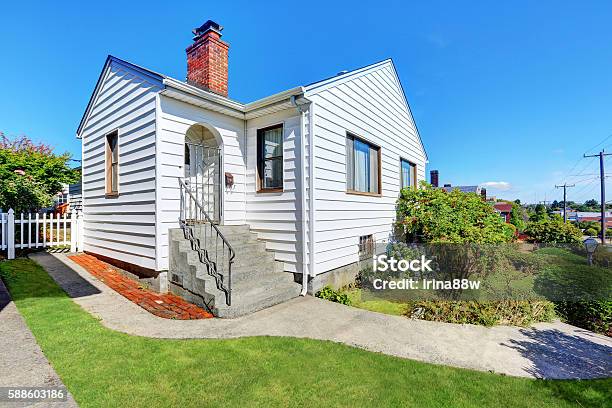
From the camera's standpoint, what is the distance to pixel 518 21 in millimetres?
8281

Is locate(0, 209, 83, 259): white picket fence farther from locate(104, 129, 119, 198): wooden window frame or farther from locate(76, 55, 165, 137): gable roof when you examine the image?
locate(76, 55, 165, 137): gable roof

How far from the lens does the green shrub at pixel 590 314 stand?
471 cm

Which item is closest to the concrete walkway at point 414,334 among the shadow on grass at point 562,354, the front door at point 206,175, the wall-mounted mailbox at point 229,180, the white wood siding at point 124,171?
the shadow on grass at point 562,354

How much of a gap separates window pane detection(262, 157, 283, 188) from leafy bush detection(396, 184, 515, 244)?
458cm

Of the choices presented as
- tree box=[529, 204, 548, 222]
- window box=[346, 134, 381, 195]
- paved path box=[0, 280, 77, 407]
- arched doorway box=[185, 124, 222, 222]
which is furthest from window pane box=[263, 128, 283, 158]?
tree box=[529, 204, 548, 222]

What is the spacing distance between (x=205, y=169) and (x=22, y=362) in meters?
5.17

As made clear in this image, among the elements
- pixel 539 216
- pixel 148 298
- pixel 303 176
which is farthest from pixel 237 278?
pixel 539 216

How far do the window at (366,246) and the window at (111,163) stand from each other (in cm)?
697

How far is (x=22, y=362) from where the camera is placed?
3.06m

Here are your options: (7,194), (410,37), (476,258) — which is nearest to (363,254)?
(476,258)

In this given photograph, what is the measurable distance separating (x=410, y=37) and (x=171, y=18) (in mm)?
8860

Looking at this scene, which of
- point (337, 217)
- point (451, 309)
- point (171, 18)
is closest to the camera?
point (451, 309)

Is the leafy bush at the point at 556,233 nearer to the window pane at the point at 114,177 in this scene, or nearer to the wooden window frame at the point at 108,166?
the window pane at the point at 114,177

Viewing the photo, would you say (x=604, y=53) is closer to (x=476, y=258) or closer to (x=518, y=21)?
(x=518, y=21)
